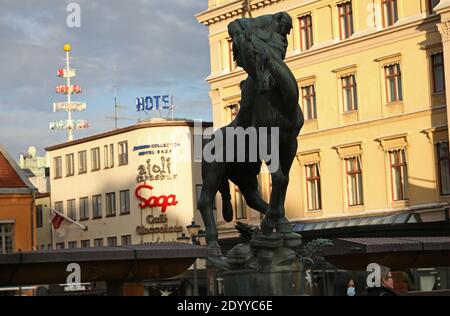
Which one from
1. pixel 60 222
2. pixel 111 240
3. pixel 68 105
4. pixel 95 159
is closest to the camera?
pixel 60 222

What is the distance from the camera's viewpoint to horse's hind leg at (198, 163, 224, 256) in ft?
38.8

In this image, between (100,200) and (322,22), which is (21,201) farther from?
(322,22)

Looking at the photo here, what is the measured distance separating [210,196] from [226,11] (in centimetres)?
4828

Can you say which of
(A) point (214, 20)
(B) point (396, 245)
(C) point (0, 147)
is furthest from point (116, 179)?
(B) point (396, 245)

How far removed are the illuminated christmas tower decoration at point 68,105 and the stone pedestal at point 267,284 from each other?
10273cm

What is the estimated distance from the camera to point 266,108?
11336 millimetres

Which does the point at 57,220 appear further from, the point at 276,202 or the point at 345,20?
the point at 276,202

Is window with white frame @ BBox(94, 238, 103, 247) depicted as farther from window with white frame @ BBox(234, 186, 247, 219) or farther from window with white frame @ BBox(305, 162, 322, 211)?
window with white frame @ BBox(305, 162, 322, 211)

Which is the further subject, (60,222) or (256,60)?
(60,222)

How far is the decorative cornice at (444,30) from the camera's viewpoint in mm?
46719

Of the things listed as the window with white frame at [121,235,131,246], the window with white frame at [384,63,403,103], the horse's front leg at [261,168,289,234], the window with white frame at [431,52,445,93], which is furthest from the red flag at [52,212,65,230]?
the horse's front leg at [261,168,289,234]

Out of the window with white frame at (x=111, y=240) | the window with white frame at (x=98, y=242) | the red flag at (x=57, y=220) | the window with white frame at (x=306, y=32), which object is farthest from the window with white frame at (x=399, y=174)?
the window with white frame at (x=98, y=242)

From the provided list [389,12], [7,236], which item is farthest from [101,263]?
[7,236]

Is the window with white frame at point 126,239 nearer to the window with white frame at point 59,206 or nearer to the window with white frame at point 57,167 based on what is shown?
the window with white frame at point 59,206
